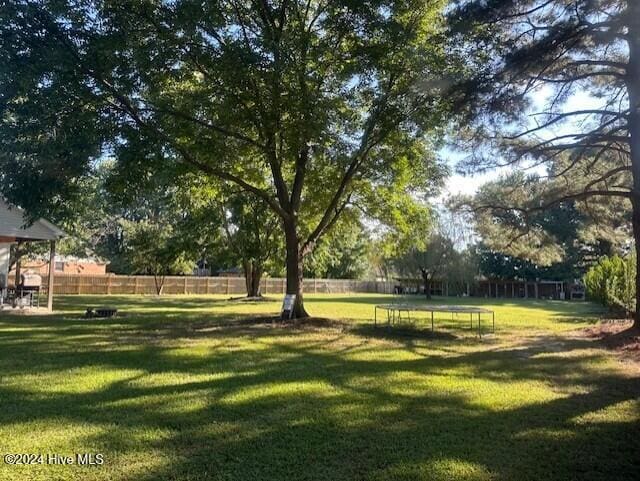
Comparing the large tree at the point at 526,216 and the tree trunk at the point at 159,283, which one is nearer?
the large tree at the point at 526,216

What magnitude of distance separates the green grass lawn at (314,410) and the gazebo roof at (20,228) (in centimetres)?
710

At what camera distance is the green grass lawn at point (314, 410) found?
400 cm

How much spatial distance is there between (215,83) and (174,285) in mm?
27484

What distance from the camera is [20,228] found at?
16.3m

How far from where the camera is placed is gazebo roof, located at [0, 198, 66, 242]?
54.1 feet

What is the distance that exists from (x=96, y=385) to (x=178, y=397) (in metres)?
1.32

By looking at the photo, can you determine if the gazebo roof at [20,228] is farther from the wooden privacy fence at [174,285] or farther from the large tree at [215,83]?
the wooden privacy fence at [174,285]

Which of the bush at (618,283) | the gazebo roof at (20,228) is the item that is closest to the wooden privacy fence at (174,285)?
the gazebo roof at (20,228)

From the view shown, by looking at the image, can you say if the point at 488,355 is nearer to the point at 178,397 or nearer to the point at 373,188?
the point at 178,397

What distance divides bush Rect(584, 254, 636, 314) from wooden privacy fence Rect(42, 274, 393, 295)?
25751 mm

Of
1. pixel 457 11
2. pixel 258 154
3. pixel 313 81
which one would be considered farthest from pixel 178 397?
pixel 258 154

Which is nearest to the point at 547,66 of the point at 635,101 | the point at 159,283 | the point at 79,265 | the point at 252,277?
the point at 635,101

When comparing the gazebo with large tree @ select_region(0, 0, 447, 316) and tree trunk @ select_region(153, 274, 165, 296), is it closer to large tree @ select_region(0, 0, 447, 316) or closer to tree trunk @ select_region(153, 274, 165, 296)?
large tree @ select_region(0, 0, 447, 316)

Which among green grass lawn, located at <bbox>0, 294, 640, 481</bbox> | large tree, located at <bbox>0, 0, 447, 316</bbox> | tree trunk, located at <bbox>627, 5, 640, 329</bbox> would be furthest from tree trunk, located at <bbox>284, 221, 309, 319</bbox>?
tree trunk, located at <bbox>627, 5, 640, 329</bbox>
